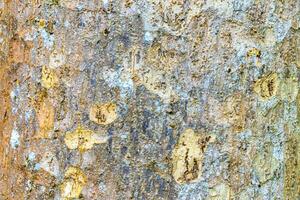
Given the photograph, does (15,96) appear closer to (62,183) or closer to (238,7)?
(62,183)

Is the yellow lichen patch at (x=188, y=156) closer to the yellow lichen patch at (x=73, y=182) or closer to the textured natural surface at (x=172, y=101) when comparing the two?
the textured natural surface at (x=172, y=101)

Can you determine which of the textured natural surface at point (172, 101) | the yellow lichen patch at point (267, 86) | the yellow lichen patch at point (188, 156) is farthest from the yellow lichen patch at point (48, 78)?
the yellow lichen patch at point (267, 86)

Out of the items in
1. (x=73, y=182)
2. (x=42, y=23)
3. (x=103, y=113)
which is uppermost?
(x=42, y=23)

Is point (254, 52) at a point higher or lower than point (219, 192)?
higher

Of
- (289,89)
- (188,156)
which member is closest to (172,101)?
(188,156)

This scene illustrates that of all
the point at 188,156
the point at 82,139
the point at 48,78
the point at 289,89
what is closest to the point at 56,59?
the point at 48,78

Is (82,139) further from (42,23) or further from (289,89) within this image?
(289,89)
